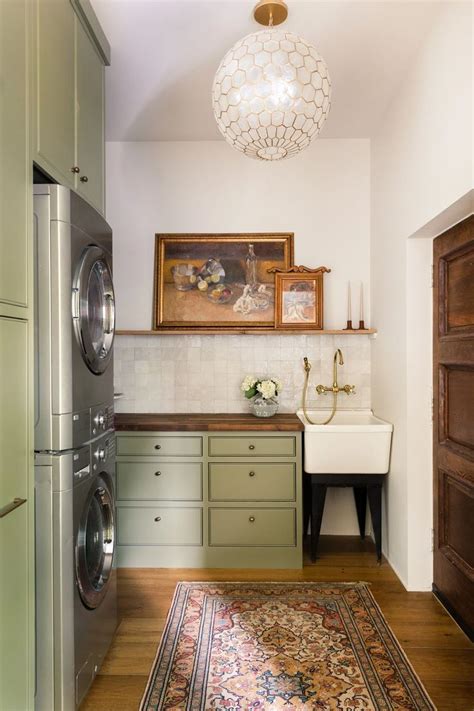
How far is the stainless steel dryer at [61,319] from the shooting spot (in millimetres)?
1591

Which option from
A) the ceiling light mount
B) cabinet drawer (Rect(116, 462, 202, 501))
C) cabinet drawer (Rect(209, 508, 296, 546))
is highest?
the ceiling light mount

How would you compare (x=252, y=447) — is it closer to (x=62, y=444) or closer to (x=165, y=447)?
(x=165, y=447)

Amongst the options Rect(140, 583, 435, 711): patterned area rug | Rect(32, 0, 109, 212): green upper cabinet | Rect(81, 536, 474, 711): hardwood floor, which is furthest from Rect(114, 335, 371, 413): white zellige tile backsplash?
Rect(32, 0, 109, 212): green upper cabinet

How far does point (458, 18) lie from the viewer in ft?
6.38

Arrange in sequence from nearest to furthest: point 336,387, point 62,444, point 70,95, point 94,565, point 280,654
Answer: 1. point 62,444
2. point 70,95
3. point 94,565
4. point 280,654
5. point 336,387

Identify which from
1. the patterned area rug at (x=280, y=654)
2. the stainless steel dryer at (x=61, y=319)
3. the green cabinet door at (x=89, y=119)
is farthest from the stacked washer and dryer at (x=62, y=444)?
the patterned area rug at (x=280, y=654)

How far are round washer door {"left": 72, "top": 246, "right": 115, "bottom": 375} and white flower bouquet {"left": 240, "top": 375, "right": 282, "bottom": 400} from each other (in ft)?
4.23

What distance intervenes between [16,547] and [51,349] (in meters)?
0.62

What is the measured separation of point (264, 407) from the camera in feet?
10.4

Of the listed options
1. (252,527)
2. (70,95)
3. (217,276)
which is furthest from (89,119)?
(252,527)

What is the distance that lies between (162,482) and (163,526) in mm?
273

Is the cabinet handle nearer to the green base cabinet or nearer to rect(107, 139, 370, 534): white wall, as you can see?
the green base cabinet

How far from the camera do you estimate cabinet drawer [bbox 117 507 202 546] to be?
9.59 ft

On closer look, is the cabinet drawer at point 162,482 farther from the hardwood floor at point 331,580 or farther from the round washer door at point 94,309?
the round washer door at point 94,309
